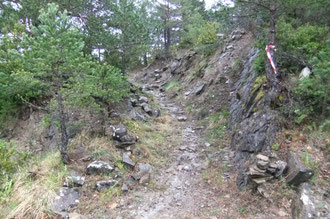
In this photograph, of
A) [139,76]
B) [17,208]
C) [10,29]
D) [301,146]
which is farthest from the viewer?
[139,76]

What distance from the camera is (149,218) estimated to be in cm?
411

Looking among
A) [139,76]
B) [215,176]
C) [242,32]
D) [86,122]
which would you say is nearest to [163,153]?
[215,176]

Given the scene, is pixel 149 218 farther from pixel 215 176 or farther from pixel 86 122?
pixel 86 122

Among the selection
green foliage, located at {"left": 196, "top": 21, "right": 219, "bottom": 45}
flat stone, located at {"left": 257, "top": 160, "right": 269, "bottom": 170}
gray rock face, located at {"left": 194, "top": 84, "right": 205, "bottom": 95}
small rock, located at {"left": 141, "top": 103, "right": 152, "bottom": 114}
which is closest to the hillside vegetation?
small rock, located at {"left": 141, "top": 103, "right": 152, "bottom": 114}

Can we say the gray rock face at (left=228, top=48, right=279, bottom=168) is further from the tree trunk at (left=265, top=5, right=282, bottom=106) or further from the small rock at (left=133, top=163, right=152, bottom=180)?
the small rock at (left=133, top=163, right=152, bottom=180)

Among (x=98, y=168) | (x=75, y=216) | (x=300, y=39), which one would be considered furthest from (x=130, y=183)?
(x=300, y=39)

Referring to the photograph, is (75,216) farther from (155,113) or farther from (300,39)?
(300,39)

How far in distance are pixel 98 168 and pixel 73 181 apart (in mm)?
637

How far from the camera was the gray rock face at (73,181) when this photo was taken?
4.76 meters

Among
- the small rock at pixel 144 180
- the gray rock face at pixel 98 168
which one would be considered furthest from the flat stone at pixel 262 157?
the gray rock face at pixel 98 168

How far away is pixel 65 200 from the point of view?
14.5ft

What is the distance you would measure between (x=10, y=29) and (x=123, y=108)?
187 inches

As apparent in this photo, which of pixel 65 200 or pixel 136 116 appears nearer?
pixel 65 200

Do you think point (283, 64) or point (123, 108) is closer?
point (283, 64)
